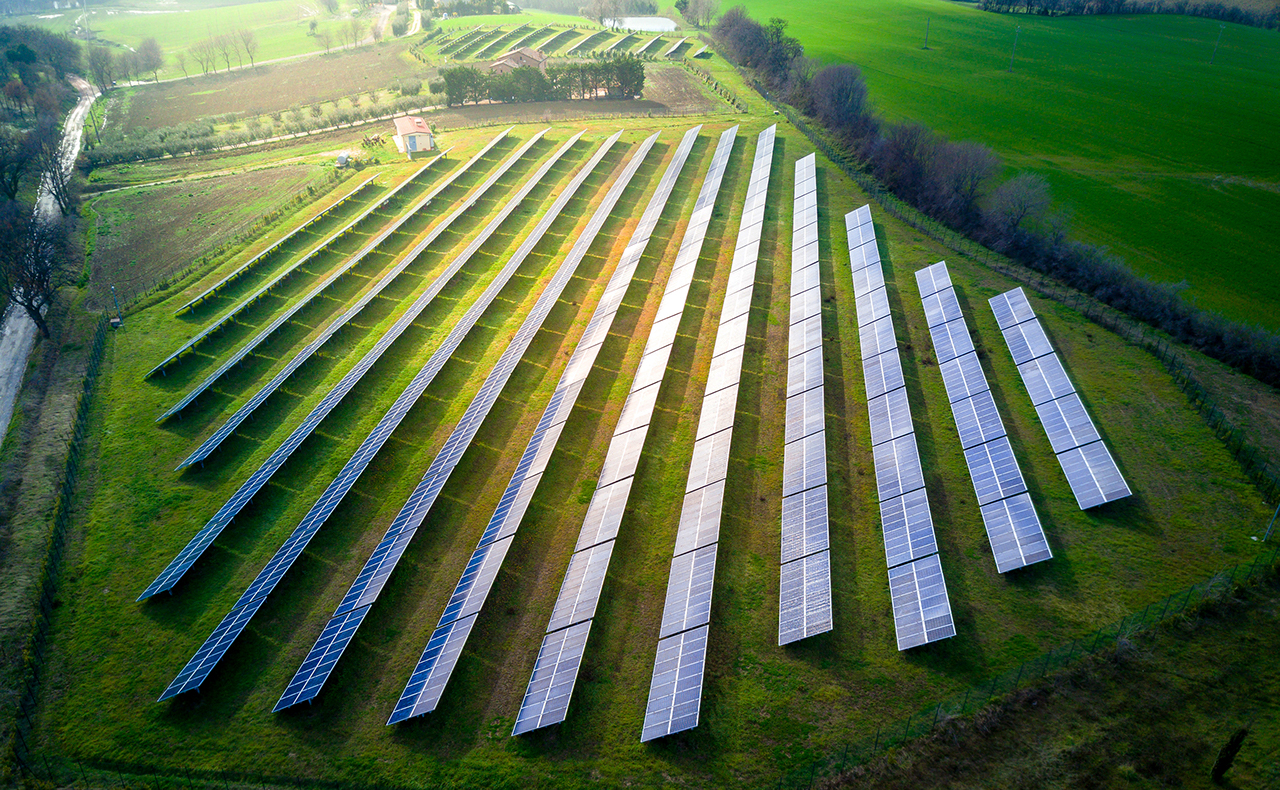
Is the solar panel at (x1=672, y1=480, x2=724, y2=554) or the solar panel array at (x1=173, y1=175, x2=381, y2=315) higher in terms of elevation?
the solar panel array at (x1=173, y1=175, x2=381, y2=315)

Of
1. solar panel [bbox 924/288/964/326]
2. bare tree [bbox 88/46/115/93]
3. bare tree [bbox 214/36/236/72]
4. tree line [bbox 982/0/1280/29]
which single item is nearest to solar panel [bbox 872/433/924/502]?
solar panel [bbox 924/288/964/326]

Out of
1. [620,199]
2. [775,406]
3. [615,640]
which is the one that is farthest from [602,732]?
[620,199]

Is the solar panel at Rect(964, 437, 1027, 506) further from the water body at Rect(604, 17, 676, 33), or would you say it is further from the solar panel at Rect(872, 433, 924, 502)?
the water body at Rect(604, 17, 676, 33)

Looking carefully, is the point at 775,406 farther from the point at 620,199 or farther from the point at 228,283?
the point at 228,283

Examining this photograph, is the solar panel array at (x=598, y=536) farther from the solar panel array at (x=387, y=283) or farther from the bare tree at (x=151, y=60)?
the bare tree at (x=151, y=60)

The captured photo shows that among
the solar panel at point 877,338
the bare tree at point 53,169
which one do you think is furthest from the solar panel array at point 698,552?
the bare tree at point 53,169

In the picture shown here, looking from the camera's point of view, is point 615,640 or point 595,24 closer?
point 615,640
